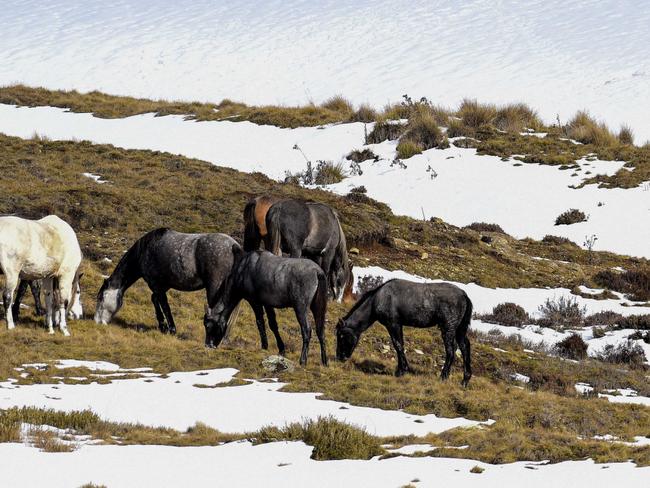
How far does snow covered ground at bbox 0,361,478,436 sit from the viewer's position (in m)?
11.8

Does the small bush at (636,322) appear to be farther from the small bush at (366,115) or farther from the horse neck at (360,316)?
the small bush at (366,115)

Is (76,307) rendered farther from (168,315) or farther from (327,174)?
(327,174)

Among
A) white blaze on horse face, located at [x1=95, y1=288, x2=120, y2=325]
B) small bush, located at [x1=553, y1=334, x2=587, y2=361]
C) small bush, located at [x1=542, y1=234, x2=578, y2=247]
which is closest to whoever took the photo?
white blaze on horse face, located at [x1=95, y1=288, x2=120, y2=325]

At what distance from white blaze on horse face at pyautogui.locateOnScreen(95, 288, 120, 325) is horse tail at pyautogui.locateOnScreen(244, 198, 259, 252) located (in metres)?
3.29

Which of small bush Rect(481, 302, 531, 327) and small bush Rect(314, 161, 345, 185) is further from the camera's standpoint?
small bush Rect(314, 161, 345, 185)

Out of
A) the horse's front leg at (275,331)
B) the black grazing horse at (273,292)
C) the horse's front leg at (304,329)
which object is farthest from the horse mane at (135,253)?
the horse's front leg at (304,329)

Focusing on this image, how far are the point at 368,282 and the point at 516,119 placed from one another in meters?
22.6

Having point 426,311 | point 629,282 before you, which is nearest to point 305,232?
point 426,311

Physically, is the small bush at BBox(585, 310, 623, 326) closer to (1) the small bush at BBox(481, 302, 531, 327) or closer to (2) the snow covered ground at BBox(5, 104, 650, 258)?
(1) the small bush at BBox(481, 302, 531, 327)

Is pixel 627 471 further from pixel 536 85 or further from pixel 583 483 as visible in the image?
pixel 536 85

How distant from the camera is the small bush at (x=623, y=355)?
20281 millimetres

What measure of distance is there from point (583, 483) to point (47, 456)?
4998mm

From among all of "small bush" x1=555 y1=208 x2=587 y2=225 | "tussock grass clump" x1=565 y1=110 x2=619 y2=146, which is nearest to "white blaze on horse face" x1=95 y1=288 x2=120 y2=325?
"small bush" x1=555 y1=208 x2=587 y2=225

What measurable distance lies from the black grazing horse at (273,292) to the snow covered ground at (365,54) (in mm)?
31841
